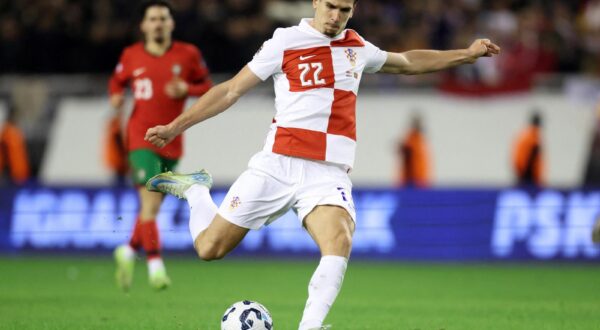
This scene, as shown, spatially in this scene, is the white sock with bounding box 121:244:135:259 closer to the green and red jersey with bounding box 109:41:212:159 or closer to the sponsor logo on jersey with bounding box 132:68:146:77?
the green and red jersey with bounding box 109:41:212:159

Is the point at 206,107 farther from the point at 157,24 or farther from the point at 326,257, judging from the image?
the point at 157,24

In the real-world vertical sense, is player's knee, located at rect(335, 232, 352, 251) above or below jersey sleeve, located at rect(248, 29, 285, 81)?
below

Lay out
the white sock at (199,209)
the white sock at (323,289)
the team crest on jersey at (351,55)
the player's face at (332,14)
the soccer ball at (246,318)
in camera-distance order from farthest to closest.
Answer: the white sock at (199,209) → the team crest on jersey at (351,55) → the player's face at (332,14) → the soccer ball at (246,318) → the white sock at (323,289)

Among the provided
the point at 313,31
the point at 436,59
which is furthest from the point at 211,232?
the point at 436,59

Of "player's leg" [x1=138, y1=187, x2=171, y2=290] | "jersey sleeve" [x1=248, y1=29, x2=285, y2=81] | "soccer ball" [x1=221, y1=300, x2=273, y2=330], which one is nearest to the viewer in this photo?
"soccer ball" [x1=221, y1=300, x2=273, y2=330]

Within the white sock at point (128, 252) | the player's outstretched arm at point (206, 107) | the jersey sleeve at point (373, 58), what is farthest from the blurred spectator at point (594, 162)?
the player's outstretched arm at point (206, 107)

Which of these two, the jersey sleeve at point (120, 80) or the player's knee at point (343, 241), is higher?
the jersey sleeve at point (120, 80)

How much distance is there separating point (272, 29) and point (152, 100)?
30.2ft

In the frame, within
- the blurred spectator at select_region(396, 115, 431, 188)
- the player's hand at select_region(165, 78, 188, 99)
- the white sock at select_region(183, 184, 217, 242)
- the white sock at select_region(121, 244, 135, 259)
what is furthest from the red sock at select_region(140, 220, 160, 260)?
the blurred spectator at select_region(396, 115, 431, 188)

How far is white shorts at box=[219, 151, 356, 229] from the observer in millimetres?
7430

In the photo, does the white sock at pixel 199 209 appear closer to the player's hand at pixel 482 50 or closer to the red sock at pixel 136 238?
the player's hand at pixel 482 50

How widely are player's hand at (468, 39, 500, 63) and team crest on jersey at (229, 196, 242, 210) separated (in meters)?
1.80

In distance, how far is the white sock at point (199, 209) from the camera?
7863 millimetres

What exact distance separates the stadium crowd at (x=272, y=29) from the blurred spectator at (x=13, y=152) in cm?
102
